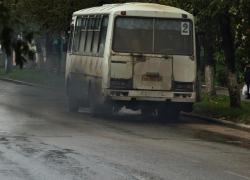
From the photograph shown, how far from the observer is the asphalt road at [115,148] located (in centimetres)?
983

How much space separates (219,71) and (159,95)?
75.3 feet

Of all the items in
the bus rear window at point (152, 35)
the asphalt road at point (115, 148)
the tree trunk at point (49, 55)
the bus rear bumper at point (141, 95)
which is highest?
the tree trunk at point (49, 55)

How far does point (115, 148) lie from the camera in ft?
41.8

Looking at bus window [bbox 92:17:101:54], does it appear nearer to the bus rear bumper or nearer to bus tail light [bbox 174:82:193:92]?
the bus rear bumper

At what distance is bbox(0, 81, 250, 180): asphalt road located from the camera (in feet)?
32.2

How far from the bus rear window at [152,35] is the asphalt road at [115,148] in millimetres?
1958

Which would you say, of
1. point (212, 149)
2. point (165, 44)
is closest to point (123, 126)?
point (165, 44)

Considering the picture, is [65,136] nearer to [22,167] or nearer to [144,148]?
[144,148]

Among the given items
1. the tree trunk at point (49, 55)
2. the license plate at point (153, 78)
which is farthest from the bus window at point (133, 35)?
the tree trunk at point (49, 55)

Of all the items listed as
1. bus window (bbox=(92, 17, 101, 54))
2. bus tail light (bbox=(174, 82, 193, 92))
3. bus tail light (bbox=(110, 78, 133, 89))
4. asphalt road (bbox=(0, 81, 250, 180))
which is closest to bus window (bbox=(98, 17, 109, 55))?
bus window (bbox=(92, 17, 101, 54))

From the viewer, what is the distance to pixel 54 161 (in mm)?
10734

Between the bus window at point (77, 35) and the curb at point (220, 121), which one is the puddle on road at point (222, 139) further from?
the bus window at point (77, 35)

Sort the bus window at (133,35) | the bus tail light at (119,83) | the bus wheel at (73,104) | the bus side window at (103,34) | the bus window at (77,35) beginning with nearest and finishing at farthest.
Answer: the bus tail light at (119,83) → the bus window at (133,35) → the bus side window at (103,34) → the bus wheel at (73,104) → the bus window at (77,35)

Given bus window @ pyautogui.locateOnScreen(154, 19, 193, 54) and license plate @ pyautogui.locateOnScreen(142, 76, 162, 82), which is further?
bus window @ pyautogui.locateOnScreen(154, 19, 193, 54)
